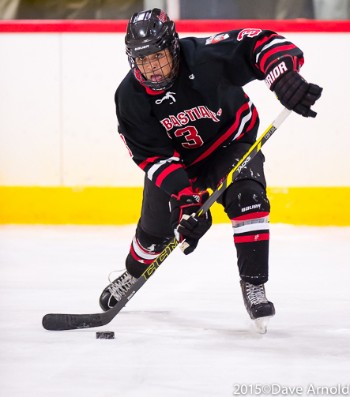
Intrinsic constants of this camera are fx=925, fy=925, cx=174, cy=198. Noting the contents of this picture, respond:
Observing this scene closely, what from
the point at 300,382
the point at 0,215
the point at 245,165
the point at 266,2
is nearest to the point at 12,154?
the point at 0,215

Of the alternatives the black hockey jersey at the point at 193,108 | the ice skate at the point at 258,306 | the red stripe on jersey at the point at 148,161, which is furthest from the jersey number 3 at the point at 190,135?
the ice skate at the point at 258,306

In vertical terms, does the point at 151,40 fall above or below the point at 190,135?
above

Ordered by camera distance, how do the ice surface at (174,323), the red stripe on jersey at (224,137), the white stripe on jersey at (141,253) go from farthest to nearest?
the white stripe on jersey at (141,253) → the red stripe on jersey at (224,137) → the ice surface at (174,323)

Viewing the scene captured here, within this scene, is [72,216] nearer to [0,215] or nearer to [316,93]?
[0,215]

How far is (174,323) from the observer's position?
2.88 metres

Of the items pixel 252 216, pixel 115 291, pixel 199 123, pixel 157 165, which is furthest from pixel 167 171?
pixel 115 291

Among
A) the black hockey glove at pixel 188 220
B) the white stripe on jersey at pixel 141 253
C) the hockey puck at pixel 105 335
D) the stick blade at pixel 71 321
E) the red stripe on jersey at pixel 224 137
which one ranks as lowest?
the stick blade at pixel 71 321

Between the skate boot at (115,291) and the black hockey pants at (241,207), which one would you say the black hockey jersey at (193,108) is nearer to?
the black hockey pants at (241,207)

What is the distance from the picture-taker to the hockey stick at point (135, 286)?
2705 mm

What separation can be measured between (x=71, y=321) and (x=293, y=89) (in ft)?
3.15

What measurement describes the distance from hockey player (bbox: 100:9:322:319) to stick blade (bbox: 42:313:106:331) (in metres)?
0.28

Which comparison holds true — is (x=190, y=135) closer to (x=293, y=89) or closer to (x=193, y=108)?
(x=193, y=108)

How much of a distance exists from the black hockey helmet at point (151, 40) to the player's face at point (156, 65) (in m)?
0.01

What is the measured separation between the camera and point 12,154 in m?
5.05
